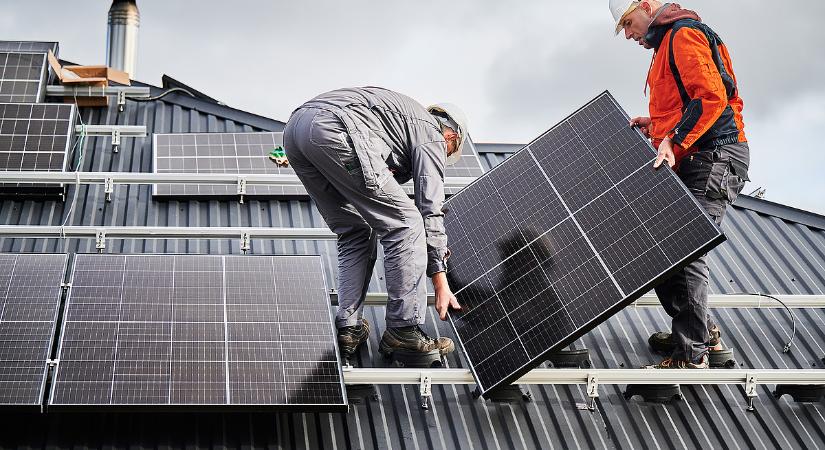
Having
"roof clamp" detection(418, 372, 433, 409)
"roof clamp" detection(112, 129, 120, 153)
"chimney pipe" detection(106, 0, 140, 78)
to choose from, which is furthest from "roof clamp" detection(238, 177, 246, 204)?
"chimney pipe" detection(106, 0, 140, 78)

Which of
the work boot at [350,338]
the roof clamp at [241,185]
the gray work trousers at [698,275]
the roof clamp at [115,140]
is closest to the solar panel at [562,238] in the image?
the gray work trousers at [698,275]

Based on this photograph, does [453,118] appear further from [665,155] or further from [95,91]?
[95,91]

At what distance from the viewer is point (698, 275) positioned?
845cm

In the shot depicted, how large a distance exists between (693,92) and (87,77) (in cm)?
812

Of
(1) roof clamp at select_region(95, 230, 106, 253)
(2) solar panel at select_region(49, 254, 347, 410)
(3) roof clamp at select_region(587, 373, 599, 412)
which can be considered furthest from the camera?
(1) roof clamp at select_region(95, 230, 106, 253)

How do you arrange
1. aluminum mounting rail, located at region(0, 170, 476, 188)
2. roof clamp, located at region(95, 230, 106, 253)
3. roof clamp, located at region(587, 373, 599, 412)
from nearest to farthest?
roof clamp, located at region(587, 373, 599, 412), roof clamp, located at region(95, 230, 106, 253), aluminum mounting rail, located at region(0, 170, 476, 188)

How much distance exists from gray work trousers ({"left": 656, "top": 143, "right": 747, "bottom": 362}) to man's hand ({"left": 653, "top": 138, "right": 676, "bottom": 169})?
39 centimetres

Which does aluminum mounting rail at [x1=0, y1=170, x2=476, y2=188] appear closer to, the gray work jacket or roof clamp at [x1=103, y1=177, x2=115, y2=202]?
roof clamp at [x1=103, y1=177, x2=115, y2=202]

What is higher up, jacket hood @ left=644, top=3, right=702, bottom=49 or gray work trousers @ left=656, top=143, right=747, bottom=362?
jacket hood @ left=644, top=3, right=702, bottom=49

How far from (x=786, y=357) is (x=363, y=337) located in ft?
11.4

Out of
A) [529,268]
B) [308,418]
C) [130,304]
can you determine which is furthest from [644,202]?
[130,304]

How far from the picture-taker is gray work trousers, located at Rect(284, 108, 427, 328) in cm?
770

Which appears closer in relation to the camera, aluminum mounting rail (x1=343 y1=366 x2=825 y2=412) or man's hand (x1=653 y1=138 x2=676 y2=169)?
aluminum mounting rail (x1=343 y1=366 x2=825 y2=412)

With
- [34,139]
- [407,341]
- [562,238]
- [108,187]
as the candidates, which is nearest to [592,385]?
[562,238]
